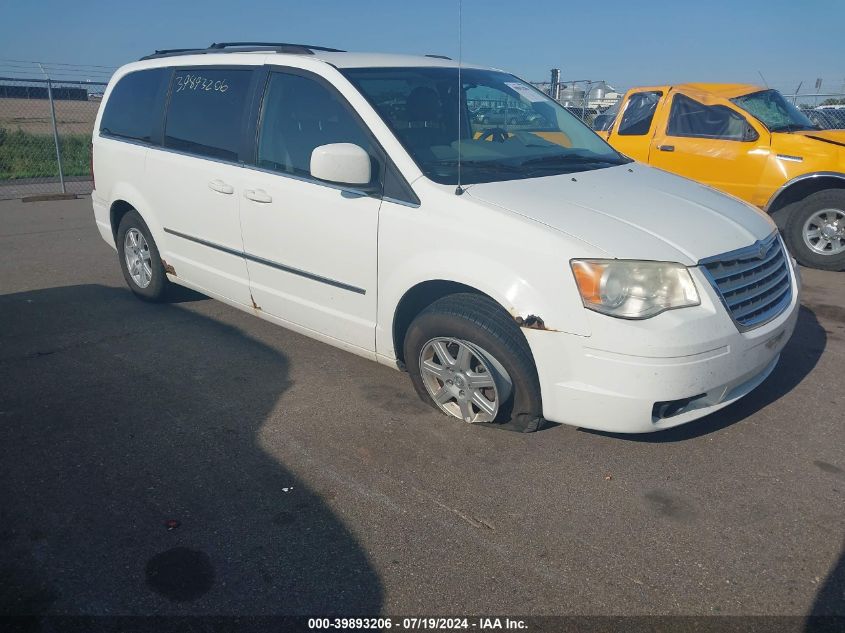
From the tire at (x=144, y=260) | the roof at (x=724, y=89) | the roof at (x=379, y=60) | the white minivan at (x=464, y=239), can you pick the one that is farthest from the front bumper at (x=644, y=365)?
the roof at (x=724, y=89)

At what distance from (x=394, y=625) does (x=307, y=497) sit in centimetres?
85

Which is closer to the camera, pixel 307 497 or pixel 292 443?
pixel 307 497

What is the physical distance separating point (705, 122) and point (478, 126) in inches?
165

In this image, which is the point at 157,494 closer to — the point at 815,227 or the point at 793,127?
the point at 815,227

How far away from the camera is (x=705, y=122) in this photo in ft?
24.1

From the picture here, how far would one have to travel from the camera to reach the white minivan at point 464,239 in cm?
302

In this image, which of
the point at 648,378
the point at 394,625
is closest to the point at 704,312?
the point at 648,378

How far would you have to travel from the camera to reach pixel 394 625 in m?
2.34

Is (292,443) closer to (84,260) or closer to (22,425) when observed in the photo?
(22,425)

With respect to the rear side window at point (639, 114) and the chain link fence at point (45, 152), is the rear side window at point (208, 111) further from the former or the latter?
the chain link fence at point (45, 152)

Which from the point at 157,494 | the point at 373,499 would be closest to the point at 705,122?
the point at 373,499

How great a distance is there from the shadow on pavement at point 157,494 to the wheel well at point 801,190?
17.4ft

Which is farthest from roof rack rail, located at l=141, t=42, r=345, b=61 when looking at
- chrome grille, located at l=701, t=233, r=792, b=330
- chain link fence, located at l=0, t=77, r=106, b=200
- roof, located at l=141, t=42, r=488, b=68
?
chain link fence, located at l=0, t=77, r=106, b=200

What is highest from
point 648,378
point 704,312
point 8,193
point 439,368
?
point 704,312
